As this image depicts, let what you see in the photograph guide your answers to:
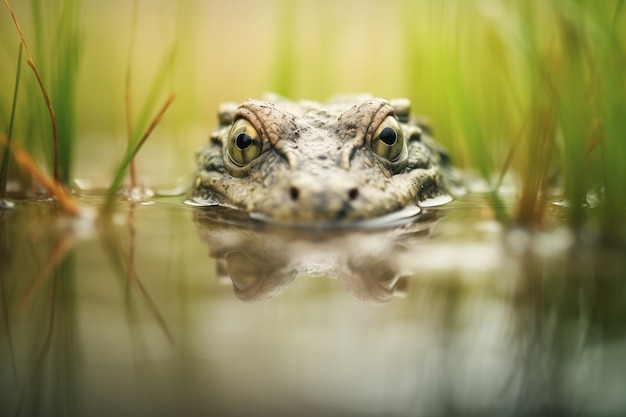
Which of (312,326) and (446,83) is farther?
(446,83)

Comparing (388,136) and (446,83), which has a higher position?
(446,83)

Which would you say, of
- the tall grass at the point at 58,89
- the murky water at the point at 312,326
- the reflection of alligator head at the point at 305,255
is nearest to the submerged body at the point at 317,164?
the reflection of alligator head at the point at 305,255

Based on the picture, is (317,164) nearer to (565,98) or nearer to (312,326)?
(565,98)

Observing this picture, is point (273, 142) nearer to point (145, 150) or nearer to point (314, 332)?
point (314, 332)

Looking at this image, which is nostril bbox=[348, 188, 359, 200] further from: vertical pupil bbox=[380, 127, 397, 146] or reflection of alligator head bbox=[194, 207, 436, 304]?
vertical pupil bbox=[380, 127, 397, 146]

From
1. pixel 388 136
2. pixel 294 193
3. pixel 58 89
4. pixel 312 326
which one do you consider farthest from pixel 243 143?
pixel 312 326

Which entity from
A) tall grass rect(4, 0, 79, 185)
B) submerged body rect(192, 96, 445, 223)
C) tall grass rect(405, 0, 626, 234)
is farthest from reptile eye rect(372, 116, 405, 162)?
tall grass rect(4, 0, 79, 185)
